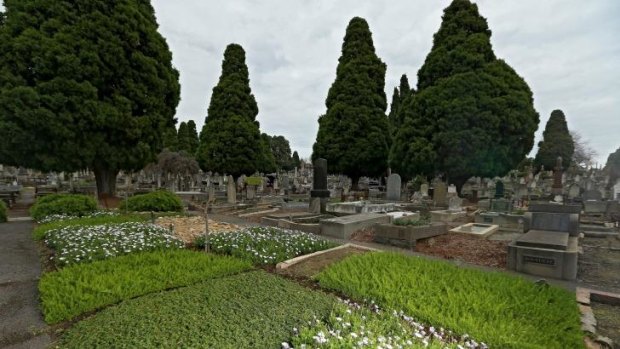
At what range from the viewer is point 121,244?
657 cm

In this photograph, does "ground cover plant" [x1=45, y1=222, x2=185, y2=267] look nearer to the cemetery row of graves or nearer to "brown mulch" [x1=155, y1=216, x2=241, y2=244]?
the cemetery row of graves

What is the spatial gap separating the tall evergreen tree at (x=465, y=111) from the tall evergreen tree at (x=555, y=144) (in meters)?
33.6

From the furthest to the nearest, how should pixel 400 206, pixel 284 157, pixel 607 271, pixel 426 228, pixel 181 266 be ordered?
pixel 284 157 → pixel 400 206 → pixel 426 228 → pixel 607 271 → pixel 181 266

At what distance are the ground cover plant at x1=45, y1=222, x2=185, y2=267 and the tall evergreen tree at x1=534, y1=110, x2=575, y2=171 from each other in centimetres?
5346

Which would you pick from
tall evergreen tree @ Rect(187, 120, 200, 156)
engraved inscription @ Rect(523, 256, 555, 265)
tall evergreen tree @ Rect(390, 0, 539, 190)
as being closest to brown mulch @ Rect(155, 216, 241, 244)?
engraved inscription @ Rect(523, 256, 555, 265)

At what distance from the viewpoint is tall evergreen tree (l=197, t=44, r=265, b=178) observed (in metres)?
27.3

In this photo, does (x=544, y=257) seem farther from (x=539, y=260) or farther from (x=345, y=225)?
(x=345, y=225)

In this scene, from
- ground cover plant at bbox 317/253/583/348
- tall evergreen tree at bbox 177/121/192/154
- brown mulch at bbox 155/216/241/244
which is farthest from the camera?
tall evergreen tree at bbox 177/121/192/154

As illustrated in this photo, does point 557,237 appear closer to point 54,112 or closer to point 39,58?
point 54,112

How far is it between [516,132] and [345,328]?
62.8 ft

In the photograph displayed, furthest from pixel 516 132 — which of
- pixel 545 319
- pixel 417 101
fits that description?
pixel 545 319

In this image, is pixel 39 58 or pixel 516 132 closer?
pixel 39 58

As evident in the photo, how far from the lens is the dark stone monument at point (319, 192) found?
1405 cm

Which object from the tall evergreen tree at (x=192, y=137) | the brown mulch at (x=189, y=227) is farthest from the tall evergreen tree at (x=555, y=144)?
the tall evergreen tree at (x=192, y=137)
